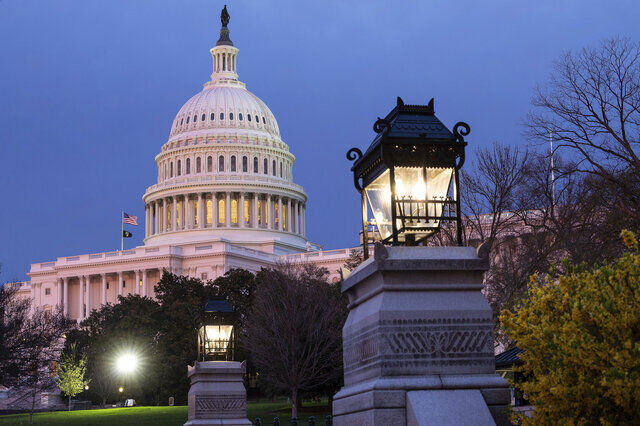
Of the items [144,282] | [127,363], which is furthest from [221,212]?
[127,363]

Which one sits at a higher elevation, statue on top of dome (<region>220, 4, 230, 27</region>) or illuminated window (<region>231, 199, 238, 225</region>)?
statue on top of dome (<region>220, 4, 230, 27</region>)

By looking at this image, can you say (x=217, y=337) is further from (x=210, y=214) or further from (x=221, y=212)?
(x=221, y=212)

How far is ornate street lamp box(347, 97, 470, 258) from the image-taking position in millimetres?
8250

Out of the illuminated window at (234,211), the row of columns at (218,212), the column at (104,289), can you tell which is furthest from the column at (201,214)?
the column at (104,289)

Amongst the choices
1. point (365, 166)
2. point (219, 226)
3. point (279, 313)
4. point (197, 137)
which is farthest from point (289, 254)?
point (365, 166)

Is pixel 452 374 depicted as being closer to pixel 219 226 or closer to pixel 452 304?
pixel 452 304

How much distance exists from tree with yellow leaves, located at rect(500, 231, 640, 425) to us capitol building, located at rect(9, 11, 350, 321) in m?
123

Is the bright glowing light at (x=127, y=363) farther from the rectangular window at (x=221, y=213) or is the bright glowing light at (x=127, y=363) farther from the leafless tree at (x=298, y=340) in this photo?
the rectangular window at (x=221, y=213)

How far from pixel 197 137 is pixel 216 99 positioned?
340 inches

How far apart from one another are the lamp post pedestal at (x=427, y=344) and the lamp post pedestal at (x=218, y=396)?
11.6 meters

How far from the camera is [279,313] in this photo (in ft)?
204

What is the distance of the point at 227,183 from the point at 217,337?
129 m

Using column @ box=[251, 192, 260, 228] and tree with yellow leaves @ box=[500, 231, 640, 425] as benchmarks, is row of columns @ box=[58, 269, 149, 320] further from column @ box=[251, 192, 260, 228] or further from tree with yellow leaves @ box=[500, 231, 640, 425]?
tree with yellow leaves @ box=[500, 231, 640, 425]

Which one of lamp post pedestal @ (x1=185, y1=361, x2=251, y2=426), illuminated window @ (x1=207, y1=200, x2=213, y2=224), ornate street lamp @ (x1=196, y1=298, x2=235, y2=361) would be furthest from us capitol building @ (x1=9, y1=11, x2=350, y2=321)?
lamp post pedestal @ (x1=185, y1=361, x2=251, y2=426)
